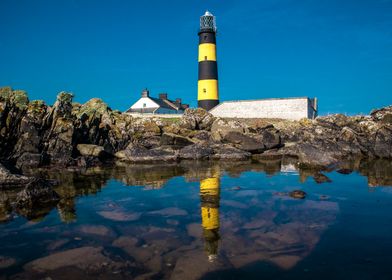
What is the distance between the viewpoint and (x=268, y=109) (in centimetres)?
5341

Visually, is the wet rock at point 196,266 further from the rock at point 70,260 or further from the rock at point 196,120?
the rock at point 196,120

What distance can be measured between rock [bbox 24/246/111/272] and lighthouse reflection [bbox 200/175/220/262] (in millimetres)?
2013

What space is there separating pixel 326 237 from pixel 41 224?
272 inches

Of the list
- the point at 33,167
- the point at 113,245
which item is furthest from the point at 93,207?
the point at 33,167

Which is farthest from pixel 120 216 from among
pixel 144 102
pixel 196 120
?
pixel 144 102

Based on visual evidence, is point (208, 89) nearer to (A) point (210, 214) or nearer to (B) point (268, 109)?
(B) point (268, 109)

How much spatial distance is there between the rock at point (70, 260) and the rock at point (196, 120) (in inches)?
1173

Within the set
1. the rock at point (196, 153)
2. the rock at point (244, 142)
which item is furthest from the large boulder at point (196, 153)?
the rock at point (244, 142)

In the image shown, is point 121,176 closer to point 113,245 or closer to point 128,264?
point 113,245

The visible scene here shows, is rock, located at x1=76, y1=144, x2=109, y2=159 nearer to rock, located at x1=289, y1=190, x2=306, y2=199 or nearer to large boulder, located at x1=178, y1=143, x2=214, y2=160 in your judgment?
large boulder, located at x1=178, y1=143, x2=214, y2=160

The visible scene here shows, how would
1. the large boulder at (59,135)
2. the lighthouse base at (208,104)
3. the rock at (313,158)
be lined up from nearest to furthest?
the rock at (313,158) < the large boulder at (59,135) < the lighthouse base at (208,104)

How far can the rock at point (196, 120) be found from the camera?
120ft

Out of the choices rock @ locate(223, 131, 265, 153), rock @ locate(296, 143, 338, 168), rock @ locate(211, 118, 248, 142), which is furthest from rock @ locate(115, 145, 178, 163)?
rock @ locate(296, 143, 338, 168)

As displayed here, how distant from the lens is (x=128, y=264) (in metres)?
6.33
